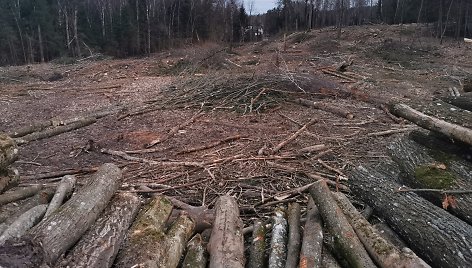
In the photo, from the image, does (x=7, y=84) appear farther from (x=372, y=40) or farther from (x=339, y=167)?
(x=372, y=40)

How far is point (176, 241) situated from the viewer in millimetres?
3496

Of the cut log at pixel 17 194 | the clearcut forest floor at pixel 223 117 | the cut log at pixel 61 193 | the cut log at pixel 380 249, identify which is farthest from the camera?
the clearcut forest floor at pixel 223 117

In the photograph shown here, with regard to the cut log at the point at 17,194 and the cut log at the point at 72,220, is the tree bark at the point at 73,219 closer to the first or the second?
the cut log at the point at 72,220

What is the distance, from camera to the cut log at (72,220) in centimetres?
297

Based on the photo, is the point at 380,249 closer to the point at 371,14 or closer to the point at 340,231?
the point at 340,231

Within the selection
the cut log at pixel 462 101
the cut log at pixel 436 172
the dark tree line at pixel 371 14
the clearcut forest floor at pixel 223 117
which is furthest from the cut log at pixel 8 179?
the dark tree line at pixel 371 14

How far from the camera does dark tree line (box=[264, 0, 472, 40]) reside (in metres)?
25.3

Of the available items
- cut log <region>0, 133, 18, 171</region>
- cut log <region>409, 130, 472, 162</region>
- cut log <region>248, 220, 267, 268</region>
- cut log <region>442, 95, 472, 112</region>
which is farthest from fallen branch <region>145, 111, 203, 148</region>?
cut log <region>442, 95, 472, 112</region>

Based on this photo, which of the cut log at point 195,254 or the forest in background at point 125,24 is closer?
the cut log at point 195,254

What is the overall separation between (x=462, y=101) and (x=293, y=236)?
315cm

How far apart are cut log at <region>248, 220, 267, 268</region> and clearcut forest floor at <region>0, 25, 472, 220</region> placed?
29.7 inches

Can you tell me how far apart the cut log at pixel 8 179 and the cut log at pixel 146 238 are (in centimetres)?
217

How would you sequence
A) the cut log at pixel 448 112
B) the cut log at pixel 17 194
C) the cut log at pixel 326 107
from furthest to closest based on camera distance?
the cut log at pixel 326 107, the cut log at pixel 17 194, the cut log at pixel 448 112

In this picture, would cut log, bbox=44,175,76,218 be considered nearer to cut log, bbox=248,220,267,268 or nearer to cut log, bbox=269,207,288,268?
cut log, bbox=248,220,267,268
